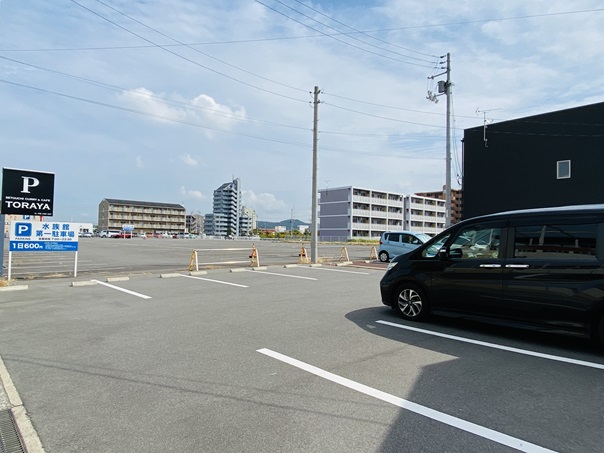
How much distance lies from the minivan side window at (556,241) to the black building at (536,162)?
589 inches

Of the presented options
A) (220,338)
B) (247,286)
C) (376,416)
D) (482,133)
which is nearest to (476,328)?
(376,416)

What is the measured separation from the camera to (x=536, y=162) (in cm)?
1852

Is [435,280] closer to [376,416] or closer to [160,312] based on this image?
[376,416]

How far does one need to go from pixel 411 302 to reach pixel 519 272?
1.78 m

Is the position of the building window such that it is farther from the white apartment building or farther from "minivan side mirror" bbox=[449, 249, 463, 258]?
the white apartment building

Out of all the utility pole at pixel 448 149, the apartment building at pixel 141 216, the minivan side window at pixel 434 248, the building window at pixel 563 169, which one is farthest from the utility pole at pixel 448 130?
the apartment building at pixel 141 216

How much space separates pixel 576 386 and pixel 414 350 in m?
1.66

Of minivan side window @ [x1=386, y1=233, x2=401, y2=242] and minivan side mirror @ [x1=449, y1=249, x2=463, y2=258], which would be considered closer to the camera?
minivan side mirror @ [x1=449, y1=249, x2=463, y2=258]

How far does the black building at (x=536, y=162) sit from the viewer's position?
16844 mm

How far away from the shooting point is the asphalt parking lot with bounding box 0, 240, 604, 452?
276cm

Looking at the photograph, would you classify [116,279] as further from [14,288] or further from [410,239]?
[410,239]

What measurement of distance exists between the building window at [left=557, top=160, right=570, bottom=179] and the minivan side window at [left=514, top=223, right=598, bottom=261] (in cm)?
1580

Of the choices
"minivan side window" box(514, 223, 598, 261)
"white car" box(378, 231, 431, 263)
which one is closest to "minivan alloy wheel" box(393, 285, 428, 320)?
"minivan side window" box(514, 223, 598, 261)

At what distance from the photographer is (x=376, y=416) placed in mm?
3055
